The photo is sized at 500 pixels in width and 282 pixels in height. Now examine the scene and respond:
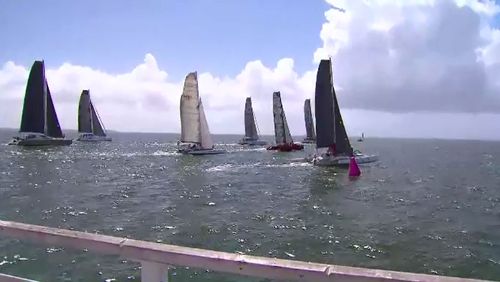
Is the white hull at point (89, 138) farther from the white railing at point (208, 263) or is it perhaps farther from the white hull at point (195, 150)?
the white railing at point (208, 263)

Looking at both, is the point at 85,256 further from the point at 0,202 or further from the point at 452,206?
the point at 452,206

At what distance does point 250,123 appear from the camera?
458ft

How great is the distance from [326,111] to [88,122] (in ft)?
314

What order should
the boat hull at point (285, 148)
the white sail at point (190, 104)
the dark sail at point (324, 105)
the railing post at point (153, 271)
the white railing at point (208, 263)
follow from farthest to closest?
the boat hull at point (285, 148), the white sail at point (190, 104), the dark sail at point (324, 105), the railing post at point (153, 271), the white railing at point (208, 263)

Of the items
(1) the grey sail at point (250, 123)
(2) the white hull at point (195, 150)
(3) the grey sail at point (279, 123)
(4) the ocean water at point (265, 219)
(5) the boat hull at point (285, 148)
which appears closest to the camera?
(4) the ocean water at point (265, 219)

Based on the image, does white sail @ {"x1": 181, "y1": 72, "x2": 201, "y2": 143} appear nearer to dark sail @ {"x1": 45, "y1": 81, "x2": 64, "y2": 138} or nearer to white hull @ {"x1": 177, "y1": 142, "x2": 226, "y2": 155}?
white hull @ {"x1": 177, "y1": 142, "x2": 226, "y2": 155}

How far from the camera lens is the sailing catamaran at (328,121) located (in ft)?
211

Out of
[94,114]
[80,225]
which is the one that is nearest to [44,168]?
[80,225]

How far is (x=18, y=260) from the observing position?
16.4m

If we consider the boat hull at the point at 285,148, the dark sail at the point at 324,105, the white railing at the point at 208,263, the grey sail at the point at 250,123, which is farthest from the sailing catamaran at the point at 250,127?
the white railing at the point at 208,263

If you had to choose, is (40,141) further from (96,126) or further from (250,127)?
(250,127)

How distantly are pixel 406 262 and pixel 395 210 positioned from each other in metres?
13.3

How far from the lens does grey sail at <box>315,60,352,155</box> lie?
65000mm

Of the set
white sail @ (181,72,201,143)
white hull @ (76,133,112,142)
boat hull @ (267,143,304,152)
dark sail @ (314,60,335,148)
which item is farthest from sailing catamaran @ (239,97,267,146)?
dark sail @ (314,60,335,148)
